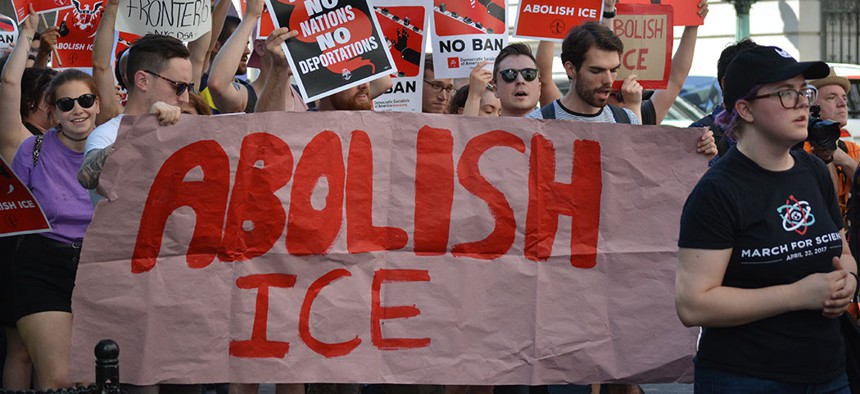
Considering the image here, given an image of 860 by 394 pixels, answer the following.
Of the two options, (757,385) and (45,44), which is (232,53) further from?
(757,385)

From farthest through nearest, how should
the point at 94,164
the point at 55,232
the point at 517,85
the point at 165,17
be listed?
the point at 165,17
the point at 517,85
the point at 55,232
the point at 94,164

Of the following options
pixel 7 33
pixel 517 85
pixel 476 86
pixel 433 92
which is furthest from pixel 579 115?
pixel 7 33

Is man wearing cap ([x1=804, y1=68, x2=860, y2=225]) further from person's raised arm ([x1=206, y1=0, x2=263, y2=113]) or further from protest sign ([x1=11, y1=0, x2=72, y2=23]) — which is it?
protest sign ([x1=11, y1=0, x2=72, y2=23])

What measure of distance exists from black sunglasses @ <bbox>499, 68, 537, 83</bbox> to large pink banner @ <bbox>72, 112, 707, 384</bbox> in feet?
3.15

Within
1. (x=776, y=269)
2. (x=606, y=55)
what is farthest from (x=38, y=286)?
(x=776, y=269)

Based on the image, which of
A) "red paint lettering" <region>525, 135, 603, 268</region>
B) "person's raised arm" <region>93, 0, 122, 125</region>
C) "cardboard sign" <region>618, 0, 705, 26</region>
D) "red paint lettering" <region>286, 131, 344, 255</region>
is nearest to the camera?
"red paint lettering" <region>286, 131, 344, 255</region>

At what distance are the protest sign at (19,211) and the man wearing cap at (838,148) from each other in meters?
3.39

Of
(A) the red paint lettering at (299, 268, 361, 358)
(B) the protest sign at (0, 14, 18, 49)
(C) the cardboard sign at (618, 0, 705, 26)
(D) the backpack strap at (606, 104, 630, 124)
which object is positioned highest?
(B) the protest sign at (0, 14, 18, 49)

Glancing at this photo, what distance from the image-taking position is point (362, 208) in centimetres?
513

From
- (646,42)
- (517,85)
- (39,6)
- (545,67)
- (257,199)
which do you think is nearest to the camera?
(257,199)

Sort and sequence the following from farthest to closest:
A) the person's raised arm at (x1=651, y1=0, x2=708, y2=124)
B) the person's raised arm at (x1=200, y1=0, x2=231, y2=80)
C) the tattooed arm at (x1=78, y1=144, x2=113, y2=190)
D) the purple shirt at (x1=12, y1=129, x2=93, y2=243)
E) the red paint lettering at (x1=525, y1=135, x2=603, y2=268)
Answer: the person's raised arm at (x1=200, y1=0, x2=231, y2=80)
the person's raised arm at (x1=651, y1=0, x2=708, y2=124)
the purple shirt at (x1=12, y1=129, x2=93, y2=243)
the red paint lettering at (x1=525, y1=135, x2=603, y2=268)
the tattooed arm at (x1=78, y1=144, x2=113, y2=190)

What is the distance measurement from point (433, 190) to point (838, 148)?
228 centimetres

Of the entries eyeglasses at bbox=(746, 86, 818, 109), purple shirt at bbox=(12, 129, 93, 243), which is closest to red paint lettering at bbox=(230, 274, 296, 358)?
purple shirt at bbox=(12, 129, 93, 243)

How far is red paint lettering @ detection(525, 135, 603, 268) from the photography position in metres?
5.18
